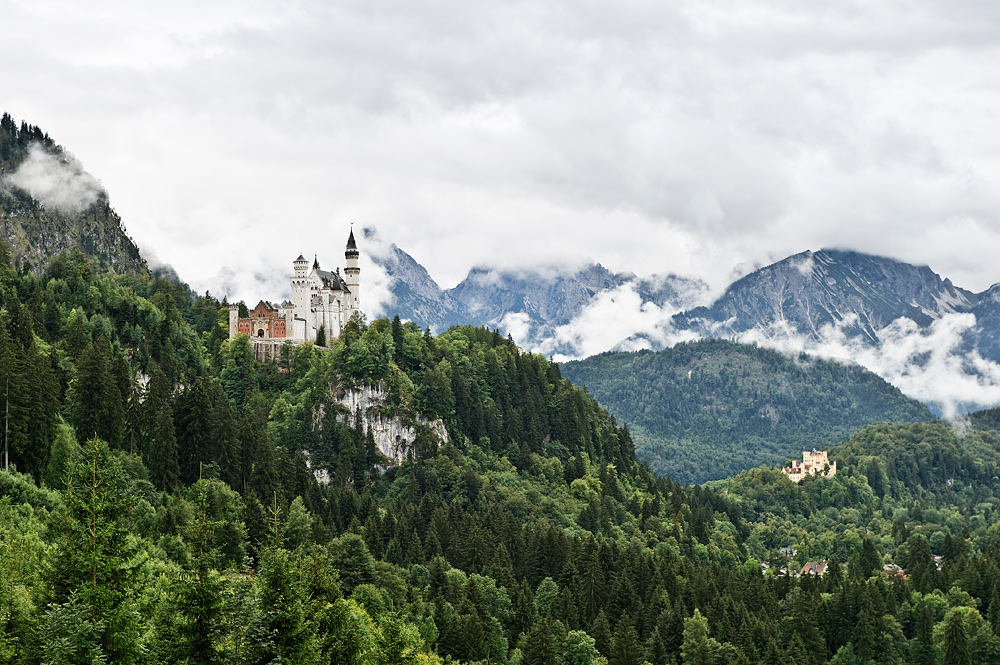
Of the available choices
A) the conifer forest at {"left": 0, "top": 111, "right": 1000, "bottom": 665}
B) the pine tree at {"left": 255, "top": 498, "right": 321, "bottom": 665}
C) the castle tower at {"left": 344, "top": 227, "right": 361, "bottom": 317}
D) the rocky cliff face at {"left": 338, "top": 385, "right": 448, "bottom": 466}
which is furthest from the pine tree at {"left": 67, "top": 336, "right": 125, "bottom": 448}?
the castle tower at {"left": 344, "top": 227, "right": 361, "bottom": 317}

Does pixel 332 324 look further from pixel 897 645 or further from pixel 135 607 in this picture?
pixel 135 607

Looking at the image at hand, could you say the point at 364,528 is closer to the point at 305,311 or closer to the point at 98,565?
the point at 305,311

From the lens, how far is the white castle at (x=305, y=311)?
518 ft

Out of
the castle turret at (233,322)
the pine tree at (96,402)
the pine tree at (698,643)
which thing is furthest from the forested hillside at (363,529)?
the castle turret at (233,322)

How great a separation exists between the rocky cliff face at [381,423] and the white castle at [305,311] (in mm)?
16135

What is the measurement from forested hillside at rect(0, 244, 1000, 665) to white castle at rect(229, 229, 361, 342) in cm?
473

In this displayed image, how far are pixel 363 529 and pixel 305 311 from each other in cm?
6317

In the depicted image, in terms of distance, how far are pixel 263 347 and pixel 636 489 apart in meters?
63.1

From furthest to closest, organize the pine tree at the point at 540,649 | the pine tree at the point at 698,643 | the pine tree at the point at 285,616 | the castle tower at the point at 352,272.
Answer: the castle tower at the point at 352,272, the pine tree at the point at 698,643, the pine tree at the point at 540,649, the pine tree at the point at 285,616

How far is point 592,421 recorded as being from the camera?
18275 centimetres

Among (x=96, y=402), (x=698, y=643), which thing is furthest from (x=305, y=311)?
(x=698, y=643)

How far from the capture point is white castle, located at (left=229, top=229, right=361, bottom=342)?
157750 millimetres

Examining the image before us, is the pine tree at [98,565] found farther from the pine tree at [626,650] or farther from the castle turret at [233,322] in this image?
the castle turret at [233,322]

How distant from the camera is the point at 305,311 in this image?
163 metres
